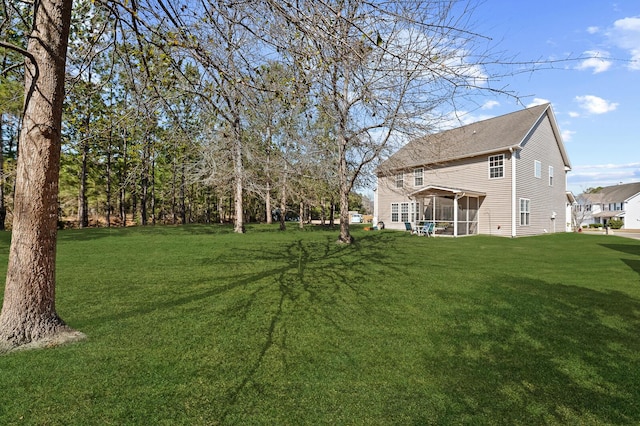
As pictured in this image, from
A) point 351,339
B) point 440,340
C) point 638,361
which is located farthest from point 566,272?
point 351,339

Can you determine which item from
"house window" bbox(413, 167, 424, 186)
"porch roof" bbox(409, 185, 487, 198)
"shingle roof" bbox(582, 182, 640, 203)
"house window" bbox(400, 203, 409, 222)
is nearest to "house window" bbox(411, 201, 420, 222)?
"house window" bbox(400, 203, 409, 222)

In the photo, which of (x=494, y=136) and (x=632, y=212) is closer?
(x=494, y=136)

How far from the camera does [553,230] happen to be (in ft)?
73.0

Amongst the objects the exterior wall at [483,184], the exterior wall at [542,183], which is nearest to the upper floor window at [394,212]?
the exterior wall at [483,184]

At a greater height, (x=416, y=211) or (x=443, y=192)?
(x=443, y=192)

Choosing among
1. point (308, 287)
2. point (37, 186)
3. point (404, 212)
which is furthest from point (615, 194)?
point (37, 186)

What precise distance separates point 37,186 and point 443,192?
1972 cm

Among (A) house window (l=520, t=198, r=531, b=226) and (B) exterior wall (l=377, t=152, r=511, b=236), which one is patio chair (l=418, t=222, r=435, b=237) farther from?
(A) house window (l=520, t=198, r=531, b=226)

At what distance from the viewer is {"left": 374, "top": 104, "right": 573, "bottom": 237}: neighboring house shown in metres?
18.6

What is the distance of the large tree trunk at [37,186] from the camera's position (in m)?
3.39

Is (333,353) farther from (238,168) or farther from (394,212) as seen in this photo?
(394,212)

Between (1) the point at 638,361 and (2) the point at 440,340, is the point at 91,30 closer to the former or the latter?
(2) the point at 440,340

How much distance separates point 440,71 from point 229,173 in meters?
13.8

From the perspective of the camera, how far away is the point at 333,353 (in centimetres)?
356
